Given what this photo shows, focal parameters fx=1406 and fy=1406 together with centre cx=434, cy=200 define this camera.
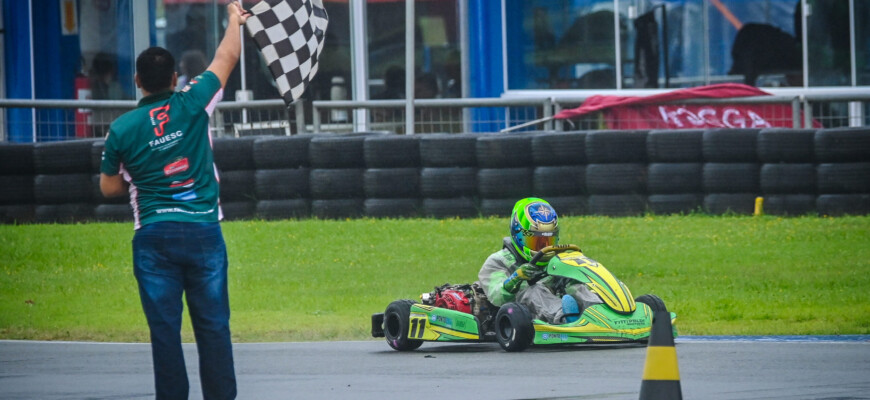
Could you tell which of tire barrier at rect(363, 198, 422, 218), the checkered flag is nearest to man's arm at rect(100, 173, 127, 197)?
the checkered flag

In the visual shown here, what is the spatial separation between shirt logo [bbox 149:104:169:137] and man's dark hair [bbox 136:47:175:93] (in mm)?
103

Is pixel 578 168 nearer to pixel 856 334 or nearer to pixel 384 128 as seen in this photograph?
pixel 384 128

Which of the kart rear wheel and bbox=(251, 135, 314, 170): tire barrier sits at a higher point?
bbox=(251, 135, 314, 170): tire barrier

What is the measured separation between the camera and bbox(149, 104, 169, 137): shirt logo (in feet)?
16.3

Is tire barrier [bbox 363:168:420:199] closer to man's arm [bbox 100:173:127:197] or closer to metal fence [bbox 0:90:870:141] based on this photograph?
metal fence [bbox 0:90:870:141]

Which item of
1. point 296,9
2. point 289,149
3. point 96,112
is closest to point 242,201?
point 289,149

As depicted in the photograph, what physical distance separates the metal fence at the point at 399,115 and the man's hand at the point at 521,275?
6.97 m

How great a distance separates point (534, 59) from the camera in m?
20.2

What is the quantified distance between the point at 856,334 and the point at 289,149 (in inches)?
274

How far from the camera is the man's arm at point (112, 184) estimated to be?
5.04 m

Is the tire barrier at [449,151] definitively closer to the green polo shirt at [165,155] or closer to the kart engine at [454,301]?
the kart engine at [454,301]

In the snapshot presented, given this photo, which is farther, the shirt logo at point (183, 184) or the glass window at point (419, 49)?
the glass window at point (419, 49)

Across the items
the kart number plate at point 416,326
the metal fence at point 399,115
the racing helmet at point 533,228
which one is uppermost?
the metal fence at point 399,115

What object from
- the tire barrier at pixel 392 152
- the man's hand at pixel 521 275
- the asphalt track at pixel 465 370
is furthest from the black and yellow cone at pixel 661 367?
the tire barrier at pixel 392 152
